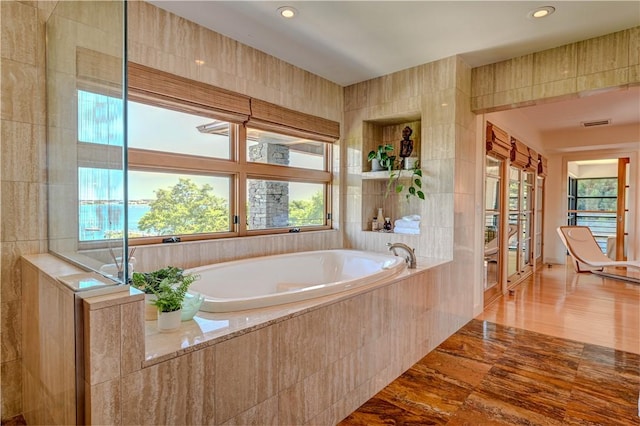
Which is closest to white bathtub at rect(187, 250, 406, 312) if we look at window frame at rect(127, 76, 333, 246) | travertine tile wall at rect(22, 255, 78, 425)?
window frame at rect(127, 76, 333, 246)

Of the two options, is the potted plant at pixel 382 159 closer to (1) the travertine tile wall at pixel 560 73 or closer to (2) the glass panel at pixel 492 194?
(1) the travertine tile wall at pixel 560 73

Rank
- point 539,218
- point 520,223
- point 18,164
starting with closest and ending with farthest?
1. point 18,164
2. point 520,223
3. point 539,218

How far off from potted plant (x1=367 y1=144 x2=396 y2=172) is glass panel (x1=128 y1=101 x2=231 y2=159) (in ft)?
5.15

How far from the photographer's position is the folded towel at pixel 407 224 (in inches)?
137

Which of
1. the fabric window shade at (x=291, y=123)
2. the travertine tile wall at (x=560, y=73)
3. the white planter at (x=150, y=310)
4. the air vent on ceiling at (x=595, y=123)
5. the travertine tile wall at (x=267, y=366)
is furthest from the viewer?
the air vent on ceiling at (x=595, y=123)

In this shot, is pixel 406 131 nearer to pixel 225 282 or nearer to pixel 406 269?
pixel 406 269

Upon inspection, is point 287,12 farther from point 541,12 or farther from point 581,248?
point 581,248

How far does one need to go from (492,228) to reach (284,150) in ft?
8.82

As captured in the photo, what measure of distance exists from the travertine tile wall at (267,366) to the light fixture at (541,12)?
2.02 m

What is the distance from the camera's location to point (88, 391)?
1.05m

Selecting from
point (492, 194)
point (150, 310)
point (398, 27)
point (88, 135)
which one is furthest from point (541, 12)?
point (150, 310)

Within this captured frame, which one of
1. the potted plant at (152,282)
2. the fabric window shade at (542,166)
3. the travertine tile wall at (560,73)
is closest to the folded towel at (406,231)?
the travertine tile wall at (560,73)

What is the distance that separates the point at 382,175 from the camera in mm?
3613

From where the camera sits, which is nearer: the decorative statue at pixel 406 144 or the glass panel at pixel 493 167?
the decorative statue at pixel 406 144
